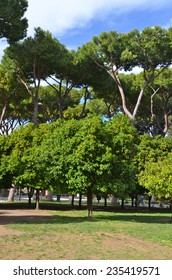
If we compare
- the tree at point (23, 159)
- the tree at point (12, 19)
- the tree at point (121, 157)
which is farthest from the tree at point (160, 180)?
the tree at point (12, 19)

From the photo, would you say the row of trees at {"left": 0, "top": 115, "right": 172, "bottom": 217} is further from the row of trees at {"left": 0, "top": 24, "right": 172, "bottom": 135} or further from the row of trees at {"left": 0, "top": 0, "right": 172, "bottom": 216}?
the row of trees at {"left": 0, "top": 24, "right": 172, "bottom": 135}

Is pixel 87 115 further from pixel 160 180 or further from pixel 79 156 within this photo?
pixel 160 180

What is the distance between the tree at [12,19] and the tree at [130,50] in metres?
7.10

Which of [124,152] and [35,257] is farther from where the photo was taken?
[124,152]

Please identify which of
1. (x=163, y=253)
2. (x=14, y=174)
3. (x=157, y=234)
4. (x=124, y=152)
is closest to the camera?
(x=163, y=253)

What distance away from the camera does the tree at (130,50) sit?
3241cm

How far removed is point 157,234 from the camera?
1602 cm

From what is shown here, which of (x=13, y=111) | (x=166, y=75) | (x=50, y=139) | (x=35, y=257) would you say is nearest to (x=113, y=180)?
(x=50, y=139)

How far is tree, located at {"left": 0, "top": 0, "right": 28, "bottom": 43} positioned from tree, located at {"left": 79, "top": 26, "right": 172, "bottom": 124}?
7.10m

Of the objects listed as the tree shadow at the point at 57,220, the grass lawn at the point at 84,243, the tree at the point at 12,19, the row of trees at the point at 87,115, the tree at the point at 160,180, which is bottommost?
the grass lawn at the point at 84,243

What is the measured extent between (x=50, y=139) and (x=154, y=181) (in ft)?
23.1

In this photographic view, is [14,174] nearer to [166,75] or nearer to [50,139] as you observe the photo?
[50,139]

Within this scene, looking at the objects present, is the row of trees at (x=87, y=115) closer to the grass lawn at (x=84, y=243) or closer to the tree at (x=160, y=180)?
the tree at (x=160, y=180)

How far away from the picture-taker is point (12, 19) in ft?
93.4
